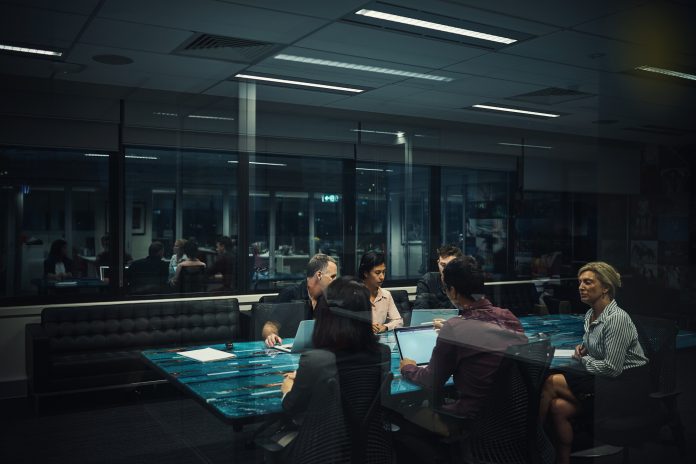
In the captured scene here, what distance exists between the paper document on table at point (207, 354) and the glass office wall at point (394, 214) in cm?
97

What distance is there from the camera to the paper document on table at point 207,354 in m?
3.10

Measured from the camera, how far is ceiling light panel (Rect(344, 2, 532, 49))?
272cm

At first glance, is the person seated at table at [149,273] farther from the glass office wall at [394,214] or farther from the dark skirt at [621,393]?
the dark skirt at [621,393]

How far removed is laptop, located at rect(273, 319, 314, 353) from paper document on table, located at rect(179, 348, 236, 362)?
0.32 m

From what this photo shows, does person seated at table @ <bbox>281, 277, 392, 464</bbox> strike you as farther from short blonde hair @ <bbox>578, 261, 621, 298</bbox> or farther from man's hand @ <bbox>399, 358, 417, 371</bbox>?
short blonde hair @ <bbox>578, 261, 621, 298</bbox>

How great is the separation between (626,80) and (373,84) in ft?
3.77

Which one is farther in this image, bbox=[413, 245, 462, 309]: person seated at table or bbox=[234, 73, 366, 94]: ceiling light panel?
bbox=[234, 73, 366, 94]: ceiling light panel

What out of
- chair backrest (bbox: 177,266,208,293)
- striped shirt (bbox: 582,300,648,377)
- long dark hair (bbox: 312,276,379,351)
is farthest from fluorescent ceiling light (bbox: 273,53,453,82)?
chair backrest (bbox: 177,266,208,293)

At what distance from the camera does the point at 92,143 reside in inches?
153

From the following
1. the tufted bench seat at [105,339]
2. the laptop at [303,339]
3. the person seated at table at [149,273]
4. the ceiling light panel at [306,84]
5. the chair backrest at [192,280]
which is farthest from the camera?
the tufted bench seat at [105,339]

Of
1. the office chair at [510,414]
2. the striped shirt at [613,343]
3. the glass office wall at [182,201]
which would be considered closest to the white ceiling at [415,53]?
the glass office wall at [182,201]

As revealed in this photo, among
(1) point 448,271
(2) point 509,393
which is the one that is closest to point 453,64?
(1) point 448,271

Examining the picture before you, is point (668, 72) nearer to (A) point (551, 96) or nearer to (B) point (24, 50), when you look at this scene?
(A) point (551, 96)

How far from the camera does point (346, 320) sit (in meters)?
2.33
